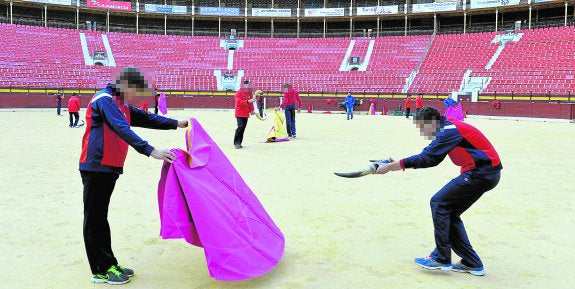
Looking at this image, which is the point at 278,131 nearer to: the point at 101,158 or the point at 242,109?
the point at 242,109

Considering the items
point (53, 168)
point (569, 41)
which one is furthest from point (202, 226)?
point (569, 41)

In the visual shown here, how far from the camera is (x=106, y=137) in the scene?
10.3ft

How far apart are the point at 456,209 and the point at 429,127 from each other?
644mm

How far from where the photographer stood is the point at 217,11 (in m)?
45.9

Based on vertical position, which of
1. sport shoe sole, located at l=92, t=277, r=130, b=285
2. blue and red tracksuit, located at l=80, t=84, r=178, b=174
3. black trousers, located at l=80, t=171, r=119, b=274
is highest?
blue and red tracksuit, located at l=80, t=84, r=178, b=174

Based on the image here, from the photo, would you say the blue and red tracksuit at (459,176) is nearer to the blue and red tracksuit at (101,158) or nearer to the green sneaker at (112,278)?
the blue and red tracksuit at (101,158)

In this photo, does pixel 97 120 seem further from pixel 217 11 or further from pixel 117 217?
pixel 217 11

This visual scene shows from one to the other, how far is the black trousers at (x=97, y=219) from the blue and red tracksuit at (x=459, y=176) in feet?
6.48

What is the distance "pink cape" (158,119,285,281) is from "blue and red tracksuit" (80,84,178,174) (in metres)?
0.33

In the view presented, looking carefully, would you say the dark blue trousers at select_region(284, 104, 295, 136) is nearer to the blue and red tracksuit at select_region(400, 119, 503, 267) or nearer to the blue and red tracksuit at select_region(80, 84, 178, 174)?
the blue and red tracksuit at select_region(400, 119, 503, 267)

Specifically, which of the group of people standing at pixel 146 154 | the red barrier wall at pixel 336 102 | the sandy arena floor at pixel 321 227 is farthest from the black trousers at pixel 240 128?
the red barrier wall at pixel 336 102

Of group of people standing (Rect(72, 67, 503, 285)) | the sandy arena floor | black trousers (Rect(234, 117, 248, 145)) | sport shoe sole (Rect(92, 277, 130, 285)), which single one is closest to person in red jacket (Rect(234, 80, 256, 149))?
black trousers (Rect(234, 117, 248, 145))

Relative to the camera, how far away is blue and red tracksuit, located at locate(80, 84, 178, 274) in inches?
120

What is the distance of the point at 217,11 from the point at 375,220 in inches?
1724
